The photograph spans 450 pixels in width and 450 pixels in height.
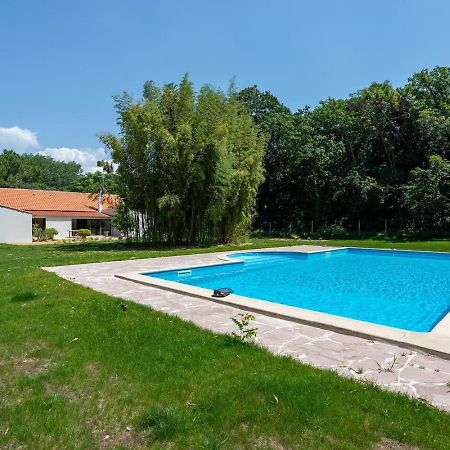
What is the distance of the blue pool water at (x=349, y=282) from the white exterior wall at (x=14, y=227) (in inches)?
629

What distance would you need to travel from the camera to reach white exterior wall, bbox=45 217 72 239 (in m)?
26.1

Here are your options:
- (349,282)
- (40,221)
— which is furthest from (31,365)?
(40,221)

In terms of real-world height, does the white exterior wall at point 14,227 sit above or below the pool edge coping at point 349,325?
above

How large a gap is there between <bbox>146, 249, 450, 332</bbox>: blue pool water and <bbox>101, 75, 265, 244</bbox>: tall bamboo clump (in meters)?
3.43

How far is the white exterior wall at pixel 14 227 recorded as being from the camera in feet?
75.2

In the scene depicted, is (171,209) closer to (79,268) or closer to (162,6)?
(79,268)

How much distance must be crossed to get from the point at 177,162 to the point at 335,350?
39.0 feet

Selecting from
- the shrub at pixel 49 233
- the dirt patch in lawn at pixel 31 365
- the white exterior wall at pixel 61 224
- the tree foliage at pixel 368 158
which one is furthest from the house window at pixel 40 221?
the dirt patch in lawn at pixel 31 365

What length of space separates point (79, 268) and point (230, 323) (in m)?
6.09

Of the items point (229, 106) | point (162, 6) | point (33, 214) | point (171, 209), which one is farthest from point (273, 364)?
point (33, 214)

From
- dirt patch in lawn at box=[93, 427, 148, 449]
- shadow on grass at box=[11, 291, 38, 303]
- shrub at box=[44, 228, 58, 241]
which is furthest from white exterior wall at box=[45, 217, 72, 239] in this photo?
dirt patch in lawn at box=[93, 427, 148, 449]

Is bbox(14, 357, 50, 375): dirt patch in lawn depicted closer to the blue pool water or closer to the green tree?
the blue pool water

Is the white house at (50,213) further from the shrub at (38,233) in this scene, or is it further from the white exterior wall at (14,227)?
the shrub at (38,233)

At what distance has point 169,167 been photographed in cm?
1491
